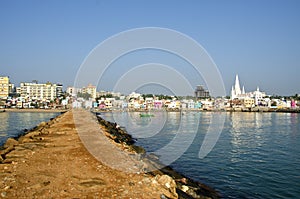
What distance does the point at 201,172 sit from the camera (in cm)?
1497

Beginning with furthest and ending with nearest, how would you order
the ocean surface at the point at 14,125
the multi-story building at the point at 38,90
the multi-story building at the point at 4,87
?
the multi-story building at the point at 38,90 < the multi-story building at the point at 4,87 < the ocean surface at the point at 14,125

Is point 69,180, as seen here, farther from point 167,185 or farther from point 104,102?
point 104,102

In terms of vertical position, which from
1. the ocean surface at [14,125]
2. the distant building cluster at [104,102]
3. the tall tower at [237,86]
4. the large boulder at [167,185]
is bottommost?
the ocean surface at [14,125]

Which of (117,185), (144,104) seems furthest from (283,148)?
(144,104)

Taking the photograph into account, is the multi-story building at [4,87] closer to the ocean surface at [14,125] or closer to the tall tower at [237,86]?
the ocean surface at [14,125]

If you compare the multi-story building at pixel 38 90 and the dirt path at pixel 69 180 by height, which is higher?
the multi-story building at pixel 38 90

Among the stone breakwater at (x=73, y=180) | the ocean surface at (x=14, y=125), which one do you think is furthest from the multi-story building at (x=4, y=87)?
the stone breakwater at (x=73, y=180)

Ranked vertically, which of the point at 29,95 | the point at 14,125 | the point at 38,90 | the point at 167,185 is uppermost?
the point at 38,90

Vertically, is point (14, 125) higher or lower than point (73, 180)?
lower

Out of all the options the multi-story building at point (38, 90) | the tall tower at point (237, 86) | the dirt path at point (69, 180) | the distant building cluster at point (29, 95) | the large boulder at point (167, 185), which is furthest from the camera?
the tall tower at point (237, 86)

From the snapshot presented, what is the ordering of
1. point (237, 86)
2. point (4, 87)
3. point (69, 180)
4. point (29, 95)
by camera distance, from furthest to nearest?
point (237, 86), point (29, 95), point (4, 87), point (69, 180)

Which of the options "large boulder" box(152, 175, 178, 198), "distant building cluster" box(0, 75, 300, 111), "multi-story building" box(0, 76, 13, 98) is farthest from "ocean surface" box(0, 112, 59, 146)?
"multi-story building" box(0, 76, 13, 98)

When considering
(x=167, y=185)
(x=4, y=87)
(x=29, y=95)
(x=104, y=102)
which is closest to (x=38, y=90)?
(x=29, y=95)

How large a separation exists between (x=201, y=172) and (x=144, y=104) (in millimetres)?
118555
